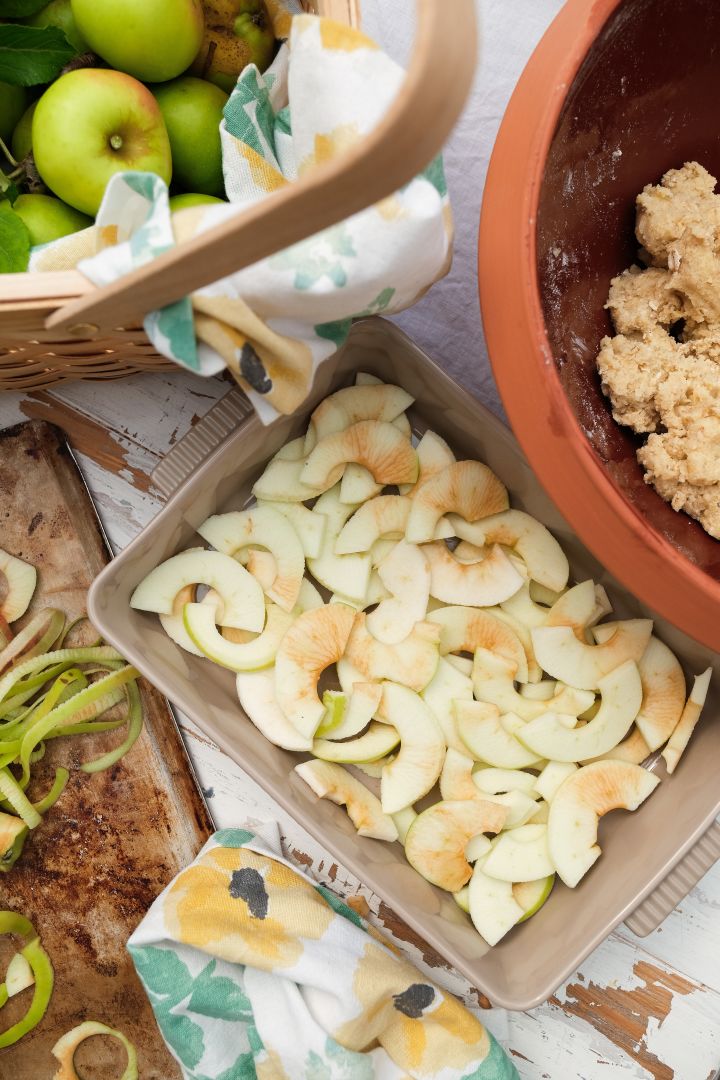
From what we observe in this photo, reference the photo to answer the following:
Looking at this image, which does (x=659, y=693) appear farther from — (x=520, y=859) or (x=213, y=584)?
(x=213, y=584)

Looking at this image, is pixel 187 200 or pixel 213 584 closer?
pixel 187 200

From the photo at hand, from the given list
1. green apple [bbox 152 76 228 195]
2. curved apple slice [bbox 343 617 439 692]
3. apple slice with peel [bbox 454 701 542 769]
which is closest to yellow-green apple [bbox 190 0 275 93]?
green apple [bbox 152 76 228 195]

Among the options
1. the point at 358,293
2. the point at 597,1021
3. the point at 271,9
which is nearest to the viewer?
the point at 358,293

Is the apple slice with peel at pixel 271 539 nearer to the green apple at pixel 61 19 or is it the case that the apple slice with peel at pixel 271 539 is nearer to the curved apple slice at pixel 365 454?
the curved apple slice at pixel 365 454

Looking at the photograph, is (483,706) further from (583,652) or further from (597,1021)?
(597,1021)

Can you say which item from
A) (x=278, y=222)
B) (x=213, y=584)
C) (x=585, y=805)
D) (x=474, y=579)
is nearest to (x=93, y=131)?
(x=278, y=222)

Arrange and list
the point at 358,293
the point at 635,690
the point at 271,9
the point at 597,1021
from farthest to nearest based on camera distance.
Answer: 1. the point at 597,1021
2. the point at 635,690
3. the point at 271,9
4. the point at 358,293

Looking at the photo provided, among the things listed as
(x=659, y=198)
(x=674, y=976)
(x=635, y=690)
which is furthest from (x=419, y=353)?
(x=674, y=976)
